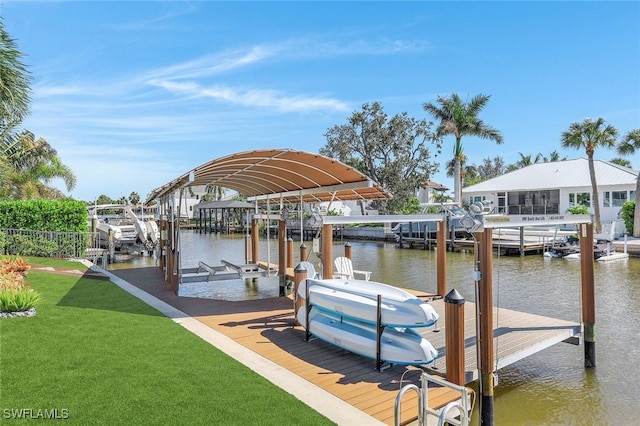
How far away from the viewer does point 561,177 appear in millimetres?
36656

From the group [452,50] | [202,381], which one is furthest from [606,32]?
[202,381]

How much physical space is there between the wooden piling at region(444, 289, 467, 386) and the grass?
6.22ft

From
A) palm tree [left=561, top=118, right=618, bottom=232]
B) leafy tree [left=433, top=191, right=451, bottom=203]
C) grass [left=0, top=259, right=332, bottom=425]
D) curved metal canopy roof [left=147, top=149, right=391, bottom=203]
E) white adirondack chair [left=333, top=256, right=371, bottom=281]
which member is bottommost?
grass [left=0, top=259, right=332, bottom=425]

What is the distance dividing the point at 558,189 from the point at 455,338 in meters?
35.2

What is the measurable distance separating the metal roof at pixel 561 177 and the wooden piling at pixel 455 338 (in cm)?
3401

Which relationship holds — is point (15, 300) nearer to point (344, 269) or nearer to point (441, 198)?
point (344, 269)

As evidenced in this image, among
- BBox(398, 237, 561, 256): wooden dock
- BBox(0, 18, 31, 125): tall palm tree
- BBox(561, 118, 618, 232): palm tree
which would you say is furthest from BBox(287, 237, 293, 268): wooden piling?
BBox(561, 118, 618, 232): palm tree

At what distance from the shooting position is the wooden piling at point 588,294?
7.64 meters

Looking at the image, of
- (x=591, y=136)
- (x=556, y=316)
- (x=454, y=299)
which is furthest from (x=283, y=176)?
(x=591, y=136)

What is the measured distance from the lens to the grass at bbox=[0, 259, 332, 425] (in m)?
4.30

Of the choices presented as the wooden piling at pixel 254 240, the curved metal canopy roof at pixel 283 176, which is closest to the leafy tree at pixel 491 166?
the wooden piling at pixel 254 240

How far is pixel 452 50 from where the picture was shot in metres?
16.7

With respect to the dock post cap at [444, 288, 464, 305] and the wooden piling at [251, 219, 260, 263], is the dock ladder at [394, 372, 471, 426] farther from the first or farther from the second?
the wooden piling at [251, 219, 260, 263]

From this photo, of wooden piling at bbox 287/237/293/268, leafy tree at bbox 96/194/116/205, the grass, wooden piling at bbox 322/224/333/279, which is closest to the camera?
the grass
